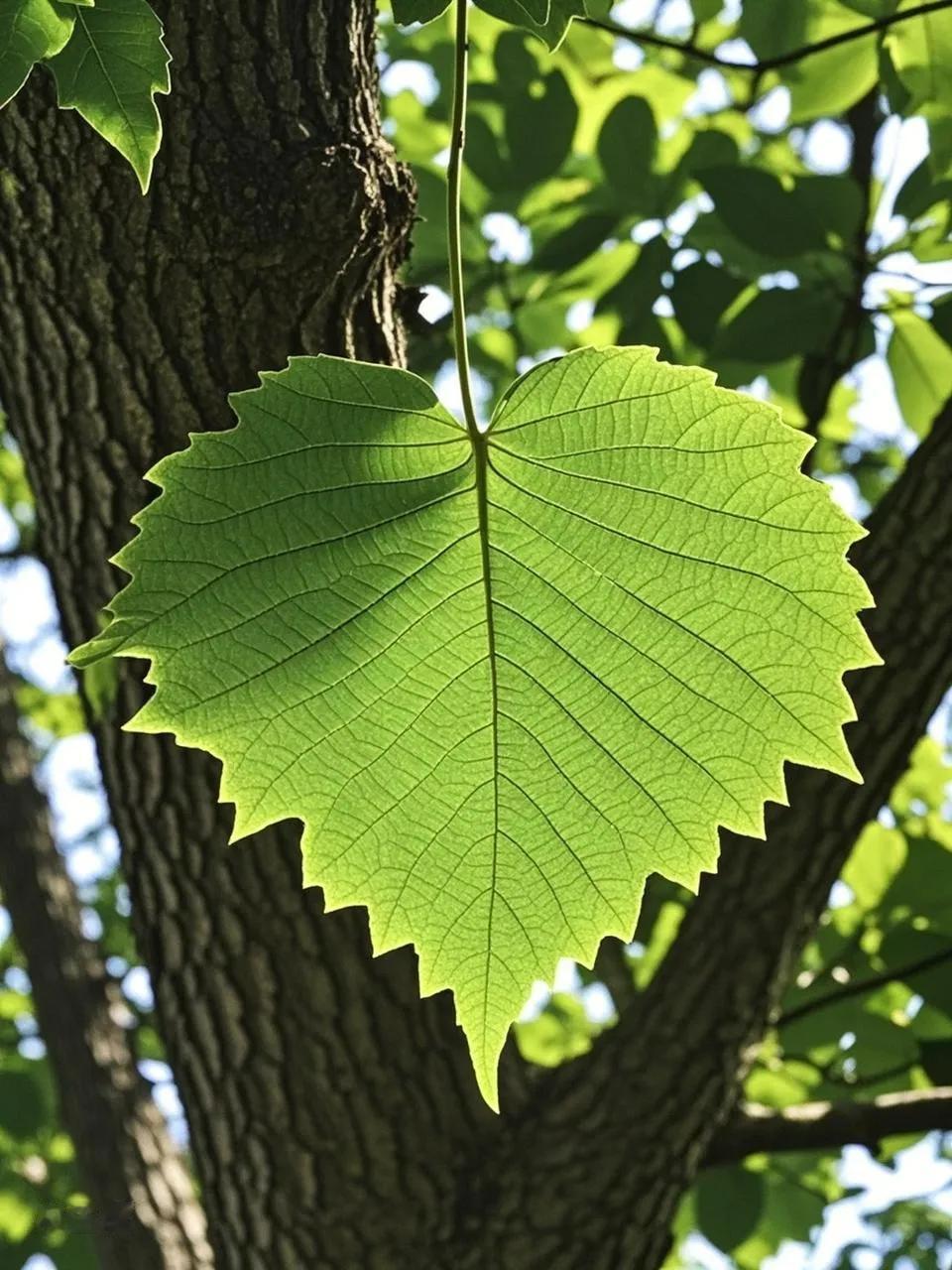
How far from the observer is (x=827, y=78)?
192cm

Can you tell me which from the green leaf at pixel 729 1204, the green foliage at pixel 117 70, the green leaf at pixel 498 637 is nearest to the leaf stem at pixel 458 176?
the green leaf at pixel 498 637

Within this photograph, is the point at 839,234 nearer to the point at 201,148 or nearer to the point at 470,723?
the point at 201,148

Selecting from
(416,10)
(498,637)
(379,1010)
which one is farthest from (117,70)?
(379,1010)

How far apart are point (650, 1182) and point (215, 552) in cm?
110

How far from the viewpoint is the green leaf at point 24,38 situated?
83 cm

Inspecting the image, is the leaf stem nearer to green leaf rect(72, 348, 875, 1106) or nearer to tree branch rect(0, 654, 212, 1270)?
green leaf rect(72, 348, 875, 1106)

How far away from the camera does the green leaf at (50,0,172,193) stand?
0.86 meters

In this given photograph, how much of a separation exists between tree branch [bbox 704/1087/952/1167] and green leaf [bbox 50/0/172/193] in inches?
57.1

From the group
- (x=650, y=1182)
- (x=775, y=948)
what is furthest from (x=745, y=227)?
(x=650, y=1182)

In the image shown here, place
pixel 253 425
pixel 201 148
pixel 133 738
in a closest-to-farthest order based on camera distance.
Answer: pixel 253 425 → pixel 201 148 → pixel 133 738

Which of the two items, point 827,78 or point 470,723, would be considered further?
point 827,78

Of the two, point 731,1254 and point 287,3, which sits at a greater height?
point 287,3

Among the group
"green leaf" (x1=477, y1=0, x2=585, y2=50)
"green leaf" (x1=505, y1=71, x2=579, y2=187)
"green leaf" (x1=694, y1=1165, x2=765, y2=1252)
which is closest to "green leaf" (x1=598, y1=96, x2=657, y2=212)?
"green leaf" (x1=505, y1=71, x2=579, y2=187)

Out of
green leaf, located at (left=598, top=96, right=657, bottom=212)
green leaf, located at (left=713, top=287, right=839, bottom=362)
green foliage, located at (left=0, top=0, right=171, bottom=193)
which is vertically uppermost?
green leaf, located at (left=598, top=96, right=657, bottom=212)
